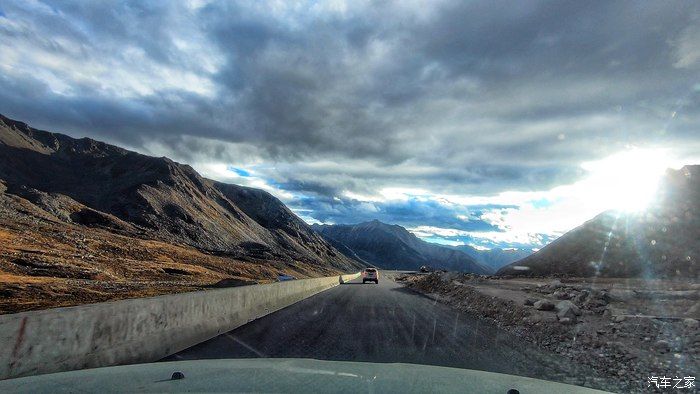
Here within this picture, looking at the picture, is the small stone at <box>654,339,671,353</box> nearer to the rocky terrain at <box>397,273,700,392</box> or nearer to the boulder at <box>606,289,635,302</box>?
the rocky terrain at <box>397,273,700,392</box>

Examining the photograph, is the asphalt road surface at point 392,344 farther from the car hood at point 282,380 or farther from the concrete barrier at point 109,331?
the car hood at point 282,380

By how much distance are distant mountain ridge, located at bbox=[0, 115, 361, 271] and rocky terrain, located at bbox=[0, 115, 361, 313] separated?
294 millimetres

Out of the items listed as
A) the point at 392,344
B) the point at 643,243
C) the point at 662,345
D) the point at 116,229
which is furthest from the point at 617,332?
the point at 116,229

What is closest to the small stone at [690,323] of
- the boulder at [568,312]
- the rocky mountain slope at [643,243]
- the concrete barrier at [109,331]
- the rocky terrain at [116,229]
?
the boulder at [568,312]

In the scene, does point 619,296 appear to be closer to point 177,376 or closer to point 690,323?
point 690,323

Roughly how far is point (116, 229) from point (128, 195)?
28.2 m

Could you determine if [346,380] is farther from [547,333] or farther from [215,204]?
[215,204]

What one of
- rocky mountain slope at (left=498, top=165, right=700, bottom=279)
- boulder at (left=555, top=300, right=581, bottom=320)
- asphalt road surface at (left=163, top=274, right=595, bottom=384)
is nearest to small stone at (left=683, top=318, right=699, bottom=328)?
boulder at (left=555, top=300, right=581, bottom=320)

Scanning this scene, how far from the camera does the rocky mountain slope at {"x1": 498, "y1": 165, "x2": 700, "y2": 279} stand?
52.1 metres

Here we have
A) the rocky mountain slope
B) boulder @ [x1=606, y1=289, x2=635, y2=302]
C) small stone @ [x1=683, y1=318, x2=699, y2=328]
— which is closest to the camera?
small stone @ [x1=683, y1=318, x2=699, y2=328]

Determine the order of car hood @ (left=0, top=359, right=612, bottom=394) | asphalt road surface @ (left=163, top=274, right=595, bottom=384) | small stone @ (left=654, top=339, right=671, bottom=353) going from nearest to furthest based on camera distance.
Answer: car hood @ (left=0, top=359, right=612, bottom=394) → asphalt road surface @ (left=163, top=274, right=595, bottom=384) → small stone @ (left=654, top=339, right=671, bottom=353)

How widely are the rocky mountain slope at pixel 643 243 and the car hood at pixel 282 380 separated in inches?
2005

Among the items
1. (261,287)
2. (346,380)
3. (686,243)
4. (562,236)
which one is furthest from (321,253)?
(346,380)

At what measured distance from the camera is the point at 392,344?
10.0 meters
